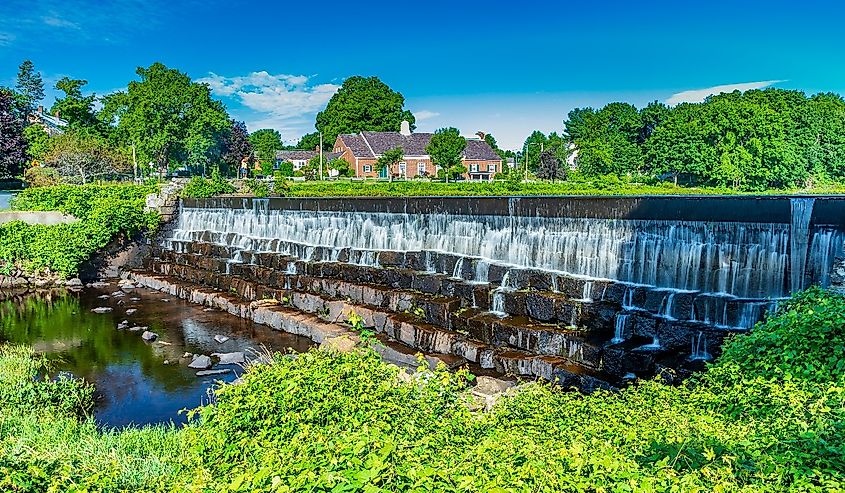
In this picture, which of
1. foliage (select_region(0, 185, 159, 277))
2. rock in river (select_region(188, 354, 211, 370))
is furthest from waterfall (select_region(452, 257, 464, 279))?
foliage (select_region(0, 185, 159, 277))

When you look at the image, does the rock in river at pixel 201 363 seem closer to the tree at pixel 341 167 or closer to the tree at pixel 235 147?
the tree at pixel 341 167

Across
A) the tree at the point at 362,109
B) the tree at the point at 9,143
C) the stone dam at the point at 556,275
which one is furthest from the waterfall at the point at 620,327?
the tree at the point at 362,109

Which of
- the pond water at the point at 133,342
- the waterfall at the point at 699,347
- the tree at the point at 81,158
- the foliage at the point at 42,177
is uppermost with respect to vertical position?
the tree at the point at 81,158

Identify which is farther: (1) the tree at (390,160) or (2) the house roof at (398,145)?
(2) the house roof at (398,145)

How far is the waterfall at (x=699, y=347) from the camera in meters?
10.4

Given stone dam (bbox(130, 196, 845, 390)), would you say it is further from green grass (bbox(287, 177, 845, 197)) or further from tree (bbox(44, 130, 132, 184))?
tree (bbox(44, 130, 132, 184))

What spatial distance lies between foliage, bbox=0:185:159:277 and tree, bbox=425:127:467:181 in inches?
1200

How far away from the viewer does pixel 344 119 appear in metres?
78.3

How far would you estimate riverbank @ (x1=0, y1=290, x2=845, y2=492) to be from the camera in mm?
4352

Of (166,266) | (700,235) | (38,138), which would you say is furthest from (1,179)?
(700,235)

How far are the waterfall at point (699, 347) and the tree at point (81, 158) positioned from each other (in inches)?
1440

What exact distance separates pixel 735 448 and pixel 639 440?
31.6 inches

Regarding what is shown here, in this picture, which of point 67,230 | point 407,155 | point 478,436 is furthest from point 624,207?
point 407,155

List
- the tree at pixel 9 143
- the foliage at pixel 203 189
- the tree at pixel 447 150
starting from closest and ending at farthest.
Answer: the foliage at pixel 203 189, the tree at pixel 9 143, the tree at pixel 447 150
